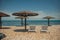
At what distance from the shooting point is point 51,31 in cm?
550

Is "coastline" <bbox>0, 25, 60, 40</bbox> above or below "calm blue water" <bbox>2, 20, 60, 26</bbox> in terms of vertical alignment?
below

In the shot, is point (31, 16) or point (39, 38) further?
point (31, 16)

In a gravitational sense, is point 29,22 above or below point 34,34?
above

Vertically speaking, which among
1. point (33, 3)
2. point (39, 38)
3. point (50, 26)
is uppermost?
point (33, 3)

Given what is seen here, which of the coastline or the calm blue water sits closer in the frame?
the coastline

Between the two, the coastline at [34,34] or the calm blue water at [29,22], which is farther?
the calm blue water at [29,22]

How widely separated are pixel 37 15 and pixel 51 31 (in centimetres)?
79

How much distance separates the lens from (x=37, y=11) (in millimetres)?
5434

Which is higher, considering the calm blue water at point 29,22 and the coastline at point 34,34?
the calm blue water at point 29,22

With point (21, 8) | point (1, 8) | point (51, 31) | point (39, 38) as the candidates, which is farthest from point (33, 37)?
point (1, 8)

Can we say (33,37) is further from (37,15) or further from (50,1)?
(50,1)

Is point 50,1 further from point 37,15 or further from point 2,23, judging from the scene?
point 2,23

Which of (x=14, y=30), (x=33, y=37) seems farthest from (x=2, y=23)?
(x=33, y=37)

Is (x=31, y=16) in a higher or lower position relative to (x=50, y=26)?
higher
